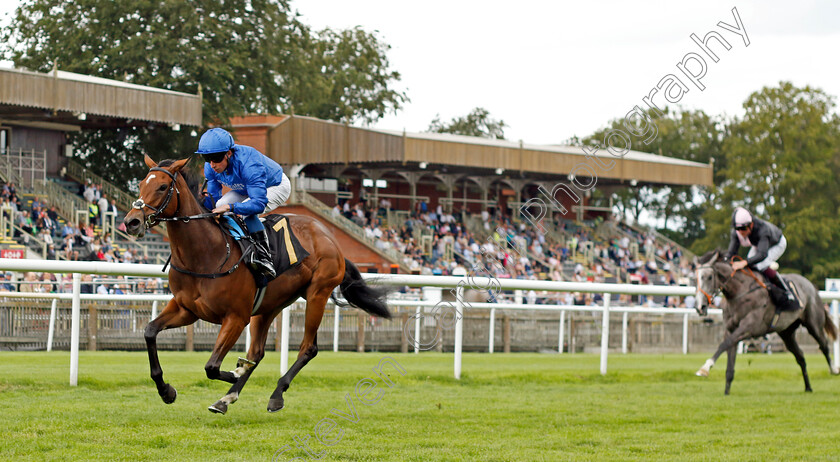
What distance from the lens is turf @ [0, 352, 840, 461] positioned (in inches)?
221

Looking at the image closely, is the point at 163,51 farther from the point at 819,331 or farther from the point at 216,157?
the point at 216,157

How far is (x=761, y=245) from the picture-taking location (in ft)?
34.4

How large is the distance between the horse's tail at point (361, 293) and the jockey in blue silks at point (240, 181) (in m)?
1.07

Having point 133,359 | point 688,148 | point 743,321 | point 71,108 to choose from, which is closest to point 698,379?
point 743,321

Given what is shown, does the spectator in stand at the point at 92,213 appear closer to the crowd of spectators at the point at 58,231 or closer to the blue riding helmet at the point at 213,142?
the crowd of spectators at the point at 58,231

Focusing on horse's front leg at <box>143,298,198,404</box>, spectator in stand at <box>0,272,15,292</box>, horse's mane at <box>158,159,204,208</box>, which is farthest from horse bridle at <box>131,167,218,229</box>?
→ spectator in stand at <box>0,272,15,292</box>

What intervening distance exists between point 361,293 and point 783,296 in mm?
5236

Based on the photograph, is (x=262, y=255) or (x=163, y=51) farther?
(x=163, y=51)

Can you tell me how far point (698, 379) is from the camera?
11.5 metres

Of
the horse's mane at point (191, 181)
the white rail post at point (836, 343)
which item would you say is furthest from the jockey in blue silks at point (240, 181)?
the white rail post at point (836, 343)

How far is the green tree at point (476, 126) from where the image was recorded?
49812 millimetres

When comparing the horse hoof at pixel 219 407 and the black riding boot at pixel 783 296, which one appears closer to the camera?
the horse hoof at pixel 219 407

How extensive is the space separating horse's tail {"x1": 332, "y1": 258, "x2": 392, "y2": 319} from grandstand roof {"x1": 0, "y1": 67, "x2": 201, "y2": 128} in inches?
608

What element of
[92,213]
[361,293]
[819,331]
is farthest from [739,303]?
[92,213]
